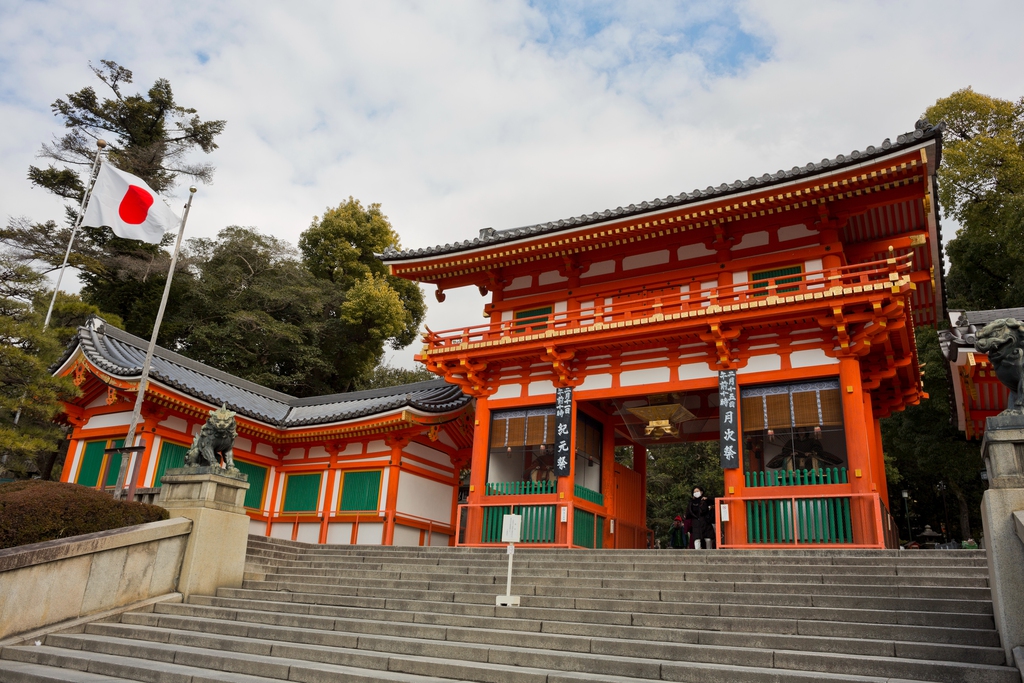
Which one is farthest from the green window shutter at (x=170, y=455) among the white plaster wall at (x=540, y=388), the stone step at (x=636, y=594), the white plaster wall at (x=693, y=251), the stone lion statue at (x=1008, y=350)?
the stone lion statue at (x=1008, y=350)

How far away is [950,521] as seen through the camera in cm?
2855

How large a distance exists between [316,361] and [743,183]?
2227 cm

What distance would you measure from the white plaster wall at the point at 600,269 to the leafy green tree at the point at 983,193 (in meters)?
15.8

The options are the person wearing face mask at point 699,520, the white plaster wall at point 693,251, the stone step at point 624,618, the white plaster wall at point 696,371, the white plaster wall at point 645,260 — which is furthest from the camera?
the white plaster wall at point 645,260

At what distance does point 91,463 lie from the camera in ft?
56.5

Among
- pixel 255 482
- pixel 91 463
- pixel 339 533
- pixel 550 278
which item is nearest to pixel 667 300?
pixel 550 278

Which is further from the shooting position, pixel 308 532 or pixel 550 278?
pixel 308 532

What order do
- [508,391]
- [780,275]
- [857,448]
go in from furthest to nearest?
1. [508,391]
2. [780,275]
3. [857,448]

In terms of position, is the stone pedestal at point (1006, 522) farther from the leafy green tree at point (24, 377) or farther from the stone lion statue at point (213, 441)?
the leafy green tree at point (24, 377)

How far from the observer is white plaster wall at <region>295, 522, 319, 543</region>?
18.4 meters

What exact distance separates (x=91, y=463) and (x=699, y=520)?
49.4 ft

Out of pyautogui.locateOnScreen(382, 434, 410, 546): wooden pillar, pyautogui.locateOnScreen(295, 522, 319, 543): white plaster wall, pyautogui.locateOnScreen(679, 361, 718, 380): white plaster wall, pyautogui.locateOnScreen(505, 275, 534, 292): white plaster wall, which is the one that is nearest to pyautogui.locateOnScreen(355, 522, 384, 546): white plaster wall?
pyautogui.locateOnScreen(382, 434, 410, 546): wooden pillar

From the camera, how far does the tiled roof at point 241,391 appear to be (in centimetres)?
1650

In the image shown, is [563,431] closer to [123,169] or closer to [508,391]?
[508,391]
